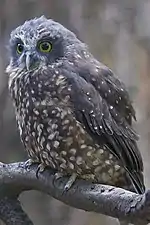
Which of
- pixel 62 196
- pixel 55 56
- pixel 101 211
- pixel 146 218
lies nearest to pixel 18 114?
pixel 55 56

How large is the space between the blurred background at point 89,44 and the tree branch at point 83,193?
693mm

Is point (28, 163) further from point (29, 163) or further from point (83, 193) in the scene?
point (83, 193)

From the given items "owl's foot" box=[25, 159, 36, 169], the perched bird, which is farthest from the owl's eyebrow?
"owl's foot" box=[25, 159, 36, 169]

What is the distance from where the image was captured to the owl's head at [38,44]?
161cm

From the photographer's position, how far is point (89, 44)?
2.35 meters

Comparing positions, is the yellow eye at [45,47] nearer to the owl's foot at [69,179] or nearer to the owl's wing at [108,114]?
the owl's wing at [108,114]

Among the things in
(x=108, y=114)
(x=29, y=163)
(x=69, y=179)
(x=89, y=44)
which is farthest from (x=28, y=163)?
(x=89, y=44)

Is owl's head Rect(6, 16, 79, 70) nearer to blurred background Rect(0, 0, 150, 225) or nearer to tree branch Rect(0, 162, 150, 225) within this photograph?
tree branch Rect(0, 162, 150, 225)

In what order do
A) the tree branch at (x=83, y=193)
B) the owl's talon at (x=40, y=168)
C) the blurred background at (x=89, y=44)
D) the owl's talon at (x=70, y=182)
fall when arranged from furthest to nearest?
1. the blurred background at (x=89, y=44)
2. the owl's talon at (x=40, y=168)
3. the owl's talon at (x=70, y=182)
4. the tree branch at (x=83, y=193)

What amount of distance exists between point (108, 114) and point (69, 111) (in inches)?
4.8

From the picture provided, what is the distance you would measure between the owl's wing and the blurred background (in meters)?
0.68

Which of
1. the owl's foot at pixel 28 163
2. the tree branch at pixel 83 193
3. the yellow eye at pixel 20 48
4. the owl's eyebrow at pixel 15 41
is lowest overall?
the tree branch at pixel 83 193

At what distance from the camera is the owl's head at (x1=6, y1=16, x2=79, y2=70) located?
63.4 inches

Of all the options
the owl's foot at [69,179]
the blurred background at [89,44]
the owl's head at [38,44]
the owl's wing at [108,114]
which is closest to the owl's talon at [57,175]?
the owl's foot at [69,179]
